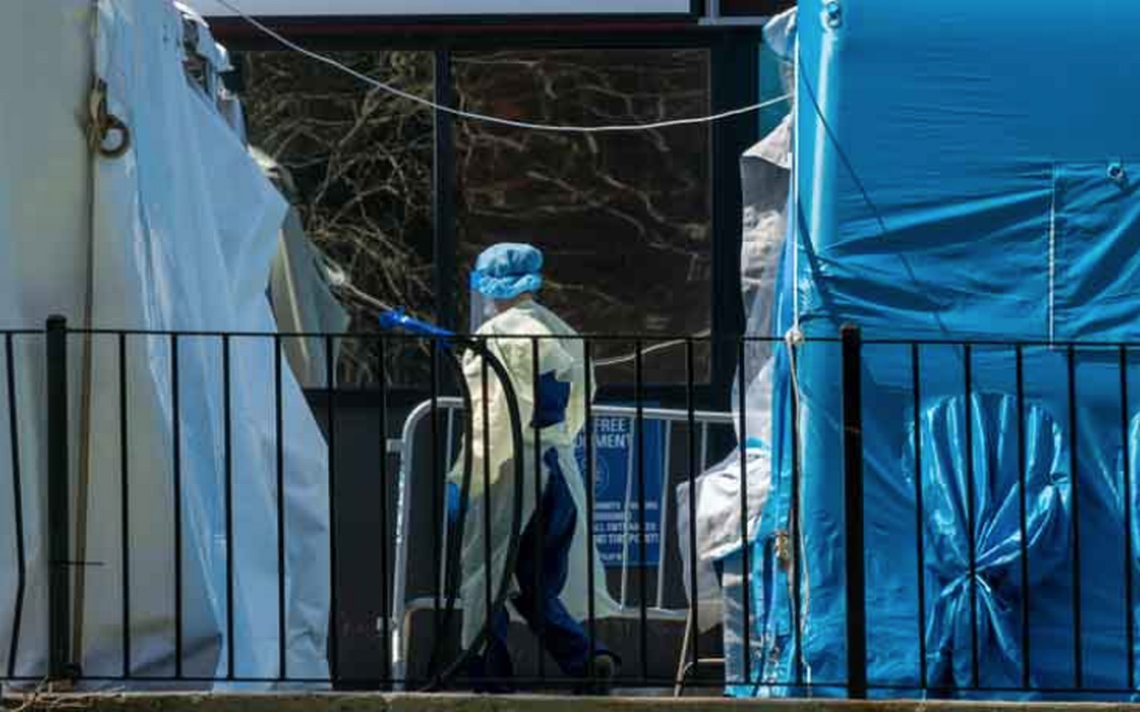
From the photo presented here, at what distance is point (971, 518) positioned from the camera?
Result: 7.68m

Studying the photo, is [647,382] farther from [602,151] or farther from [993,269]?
[993,269]

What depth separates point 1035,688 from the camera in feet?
25.2

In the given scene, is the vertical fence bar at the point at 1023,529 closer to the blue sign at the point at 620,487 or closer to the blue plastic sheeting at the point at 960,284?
the blue plastic sheeting at the point at 960,284

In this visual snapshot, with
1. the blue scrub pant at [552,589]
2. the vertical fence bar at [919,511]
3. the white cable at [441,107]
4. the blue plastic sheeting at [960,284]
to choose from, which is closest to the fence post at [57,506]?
the blue scrub pant at [552,589]

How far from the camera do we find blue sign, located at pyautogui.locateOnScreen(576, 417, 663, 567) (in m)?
10.6

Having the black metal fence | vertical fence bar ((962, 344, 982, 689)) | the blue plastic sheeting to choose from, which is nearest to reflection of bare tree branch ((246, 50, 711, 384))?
the black metal fence

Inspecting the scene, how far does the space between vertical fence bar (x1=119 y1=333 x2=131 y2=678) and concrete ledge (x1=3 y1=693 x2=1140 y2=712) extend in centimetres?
19

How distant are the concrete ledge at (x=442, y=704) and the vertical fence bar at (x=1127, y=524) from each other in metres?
0.43

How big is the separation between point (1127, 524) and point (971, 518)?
1.62 feet

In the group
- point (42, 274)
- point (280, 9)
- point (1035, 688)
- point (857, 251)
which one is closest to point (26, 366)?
point (42, 274)

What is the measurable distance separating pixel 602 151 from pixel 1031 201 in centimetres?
332

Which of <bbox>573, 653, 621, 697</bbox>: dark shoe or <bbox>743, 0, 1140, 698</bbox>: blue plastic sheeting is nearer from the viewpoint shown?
<bbox>743, 0, 1140, 698</bbox>: blue plastic sheeting

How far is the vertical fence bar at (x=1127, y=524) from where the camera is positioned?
25.0 ft

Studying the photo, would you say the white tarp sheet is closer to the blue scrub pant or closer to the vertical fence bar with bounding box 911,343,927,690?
the blue scrub pant
